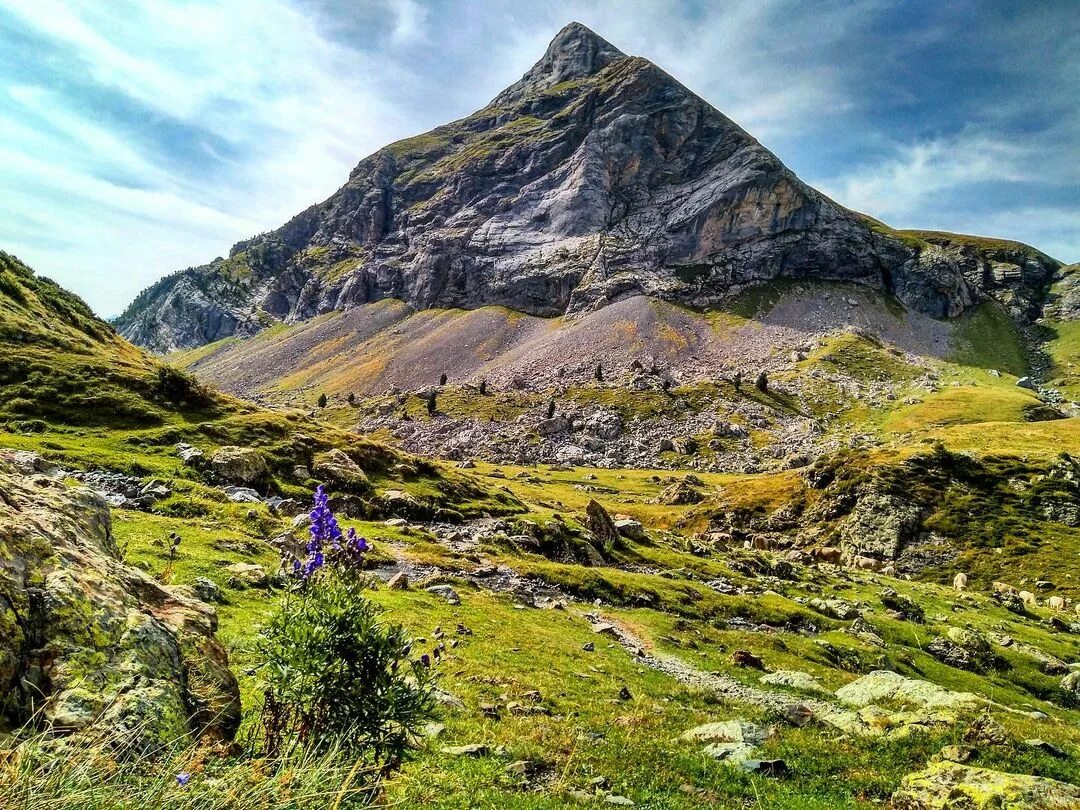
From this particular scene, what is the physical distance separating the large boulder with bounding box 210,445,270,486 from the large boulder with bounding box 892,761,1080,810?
4776cm

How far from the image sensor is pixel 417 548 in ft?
137

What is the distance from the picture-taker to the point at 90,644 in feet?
25.0

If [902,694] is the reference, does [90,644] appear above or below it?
above

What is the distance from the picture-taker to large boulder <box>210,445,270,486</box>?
4556cm

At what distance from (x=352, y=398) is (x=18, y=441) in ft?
486

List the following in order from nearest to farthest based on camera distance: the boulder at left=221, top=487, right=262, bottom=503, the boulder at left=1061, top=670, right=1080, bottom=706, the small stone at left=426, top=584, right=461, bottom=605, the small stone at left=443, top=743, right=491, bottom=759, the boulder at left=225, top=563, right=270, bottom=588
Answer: the small stone at left=443, top=743, right=491, bottom=759, the boulder at left=225, top=563, right=270, bottom=588, the small stone at left=426, top=584, right=461, bottom=605, the boulder at left=1061, top=670, right=1080, bottom=706, the boulder at left=221, top=487, right=262, bottom=503

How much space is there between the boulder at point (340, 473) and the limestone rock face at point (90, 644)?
43815mm

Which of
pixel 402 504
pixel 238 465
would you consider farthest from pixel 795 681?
pixel 238 465

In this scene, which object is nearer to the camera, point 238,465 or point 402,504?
point 238,465

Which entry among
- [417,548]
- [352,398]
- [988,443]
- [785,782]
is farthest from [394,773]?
[352,398]

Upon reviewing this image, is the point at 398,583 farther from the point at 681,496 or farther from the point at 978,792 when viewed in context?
the point at 681,496

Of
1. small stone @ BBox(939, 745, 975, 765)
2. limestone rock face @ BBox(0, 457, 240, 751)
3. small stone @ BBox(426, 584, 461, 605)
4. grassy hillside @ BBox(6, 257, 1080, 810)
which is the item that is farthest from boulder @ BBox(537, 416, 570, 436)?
limestone rock face @ BBox(0, 457, 240, 751)

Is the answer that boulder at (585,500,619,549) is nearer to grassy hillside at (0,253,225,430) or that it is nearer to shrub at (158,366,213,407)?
grassy hillside at (0,253,225,430)

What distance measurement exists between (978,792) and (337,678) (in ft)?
44.6
